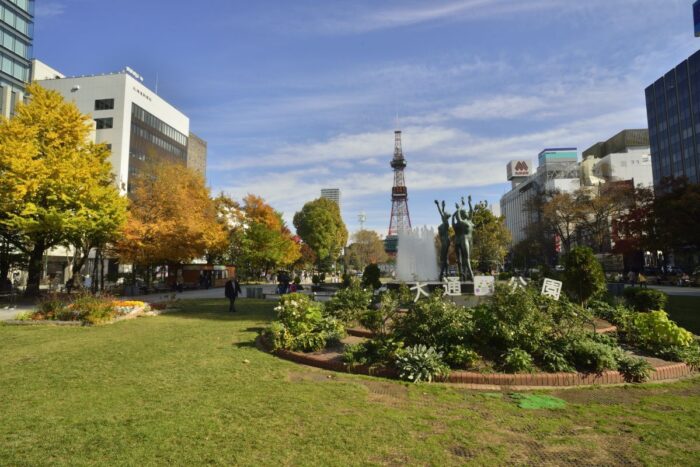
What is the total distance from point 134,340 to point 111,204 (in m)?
13.7

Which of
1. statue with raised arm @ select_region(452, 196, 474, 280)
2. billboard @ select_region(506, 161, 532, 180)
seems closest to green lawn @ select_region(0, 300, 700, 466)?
statue with raised arm @ select_region(452, 196, 474, 280)

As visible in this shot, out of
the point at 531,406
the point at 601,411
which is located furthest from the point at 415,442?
the point at 601,411

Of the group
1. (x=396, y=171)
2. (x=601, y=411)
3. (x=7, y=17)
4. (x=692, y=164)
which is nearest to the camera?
(x=601, y=411)

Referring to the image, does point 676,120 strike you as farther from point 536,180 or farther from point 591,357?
point 591,357

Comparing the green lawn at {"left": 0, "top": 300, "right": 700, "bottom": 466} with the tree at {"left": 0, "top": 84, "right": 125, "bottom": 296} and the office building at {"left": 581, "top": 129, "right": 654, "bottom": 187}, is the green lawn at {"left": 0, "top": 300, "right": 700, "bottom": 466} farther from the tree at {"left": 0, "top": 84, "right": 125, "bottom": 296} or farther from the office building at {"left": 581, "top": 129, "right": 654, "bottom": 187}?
the office building at {"left": 581, "top": 129, "right": 654, "bottom": 187}

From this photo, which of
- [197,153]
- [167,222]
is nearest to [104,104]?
[197,153]

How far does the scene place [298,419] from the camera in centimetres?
511

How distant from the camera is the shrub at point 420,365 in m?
6.93

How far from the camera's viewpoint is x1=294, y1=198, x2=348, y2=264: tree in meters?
63.2

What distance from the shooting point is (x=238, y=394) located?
20.0ft

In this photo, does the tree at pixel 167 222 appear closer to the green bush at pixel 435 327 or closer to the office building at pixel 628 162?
the green bush at pixel 435 327

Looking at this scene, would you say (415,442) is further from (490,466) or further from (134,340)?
(134,340)

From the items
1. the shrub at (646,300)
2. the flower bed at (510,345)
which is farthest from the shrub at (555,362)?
the shrub at (646,300)

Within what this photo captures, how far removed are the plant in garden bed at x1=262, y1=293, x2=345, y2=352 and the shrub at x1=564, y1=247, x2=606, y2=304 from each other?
756 cm
